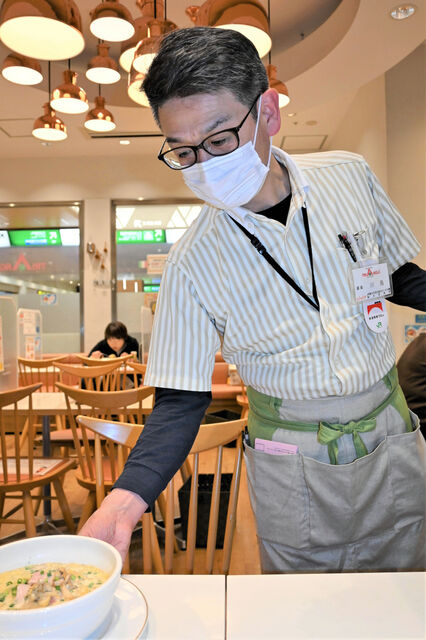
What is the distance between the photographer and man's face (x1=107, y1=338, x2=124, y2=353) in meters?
5.94

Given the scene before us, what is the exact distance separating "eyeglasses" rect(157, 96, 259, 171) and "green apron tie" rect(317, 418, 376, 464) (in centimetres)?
58

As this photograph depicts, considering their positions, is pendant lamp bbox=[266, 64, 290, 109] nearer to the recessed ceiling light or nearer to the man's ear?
the recessed ceiling light

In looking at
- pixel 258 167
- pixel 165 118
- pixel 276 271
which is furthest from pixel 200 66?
pixel 276 271

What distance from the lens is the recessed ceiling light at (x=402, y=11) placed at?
12.5 feet

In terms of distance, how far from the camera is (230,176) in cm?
102

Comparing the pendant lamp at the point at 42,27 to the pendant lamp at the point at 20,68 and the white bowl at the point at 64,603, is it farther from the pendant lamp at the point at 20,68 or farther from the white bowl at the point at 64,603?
the white bowl at the point at 64,603

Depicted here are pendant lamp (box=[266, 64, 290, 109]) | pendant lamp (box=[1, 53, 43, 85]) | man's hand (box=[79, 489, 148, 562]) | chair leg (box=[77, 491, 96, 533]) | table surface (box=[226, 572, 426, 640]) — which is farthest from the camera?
pendant lamp (box=[266, 64, 290, 109])

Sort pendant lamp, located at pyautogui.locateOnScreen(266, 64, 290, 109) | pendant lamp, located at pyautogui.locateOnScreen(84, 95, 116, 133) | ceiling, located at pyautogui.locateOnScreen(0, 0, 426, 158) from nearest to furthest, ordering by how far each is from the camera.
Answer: pendant lamp, located at pyautogui.locateOnScreen(266, 64, 290, 109), ceiling, located at pyautogui.locateOnScreen(0, 0, 426, 158), pendant lamp, located at pyautogui.locateOnScreen(84, 95, 116, 133)

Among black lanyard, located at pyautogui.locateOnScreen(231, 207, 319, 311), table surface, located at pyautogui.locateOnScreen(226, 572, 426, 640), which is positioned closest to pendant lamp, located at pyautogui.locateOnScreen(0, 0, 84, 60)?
black lanyard, located at pyautogui.locateOnScreen(231, 207, 319, 311)

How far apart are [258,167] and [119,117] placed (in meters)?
5.45

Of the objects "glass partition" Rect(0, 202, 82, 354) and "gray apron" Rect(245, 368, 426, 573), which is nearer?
"gray apron" Rect(245, 368, 426, 573)

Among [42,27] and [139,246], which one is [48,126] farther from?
[139,246]

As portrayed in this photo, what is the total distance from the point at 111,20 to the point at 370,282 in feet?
8.87

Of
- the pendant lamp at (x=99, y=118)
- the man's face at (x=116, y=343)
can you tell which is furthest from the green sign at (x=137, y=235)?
the pendant lamp at (x=99, y=118)
